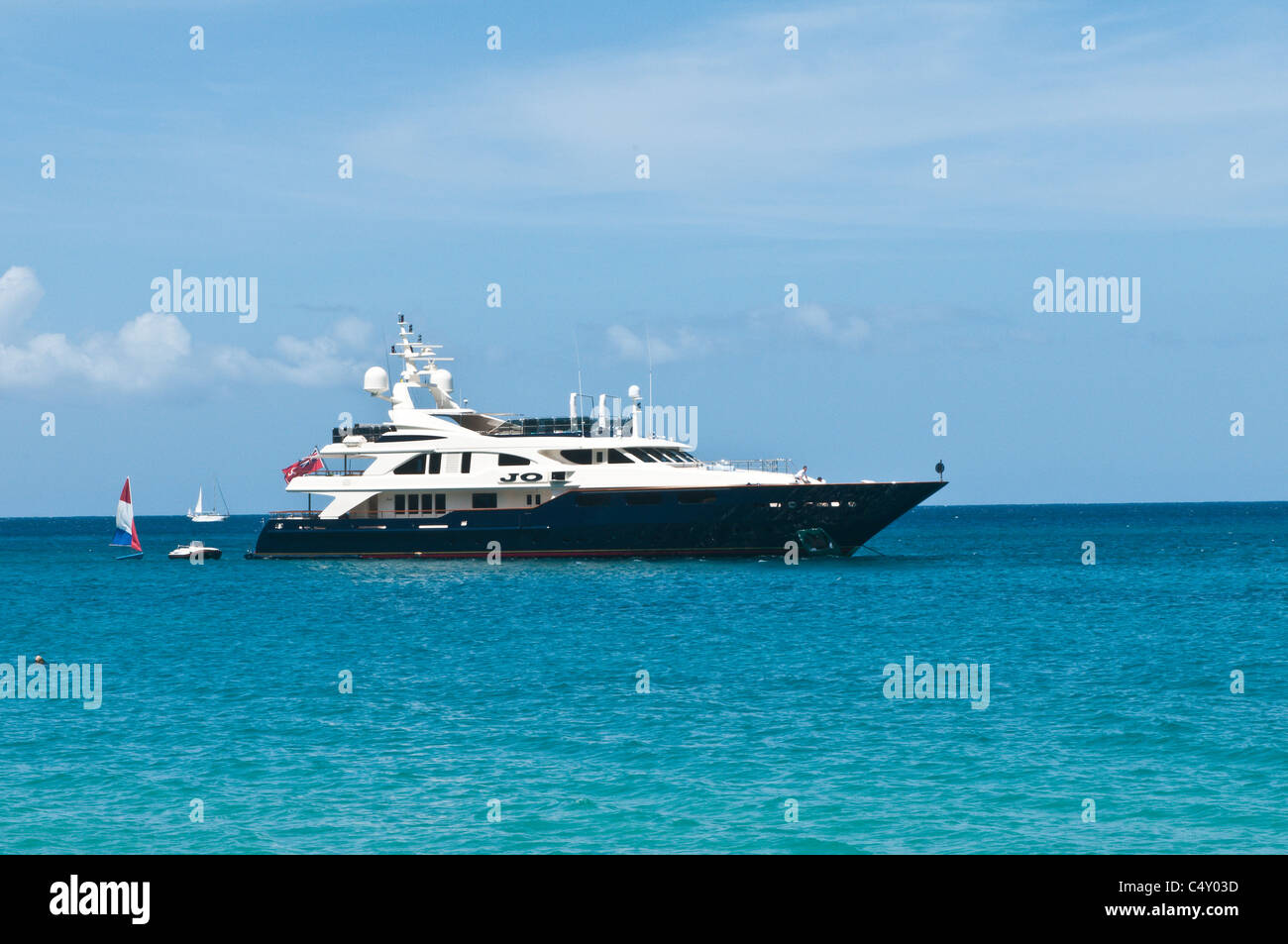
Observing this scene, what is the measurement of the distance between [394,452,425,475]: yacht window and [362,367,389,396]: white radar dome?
4.89 meters

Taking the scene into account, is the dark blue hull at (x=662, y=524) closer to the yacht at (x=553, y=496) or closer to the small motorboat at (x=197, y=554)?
the yacht at (x=553, y=496)

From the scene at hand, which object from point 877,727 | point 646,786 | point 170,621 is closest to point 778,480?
point 170,621

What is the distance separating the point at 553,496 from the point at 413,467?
6715 mm

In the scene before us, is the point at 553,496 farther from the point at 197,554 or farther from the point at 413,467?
the point at 197,554

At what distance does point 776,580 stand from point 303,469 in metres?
23.7

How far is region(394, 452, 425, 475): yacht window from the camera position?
5817 cm

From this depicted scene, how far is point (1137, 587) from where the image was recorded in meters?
51.2

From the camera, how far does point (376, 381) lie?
61.4 metres

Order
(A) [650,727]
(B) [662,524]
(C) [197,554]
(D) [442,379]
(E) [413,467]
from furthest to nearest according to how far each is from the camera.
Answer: (C) [197,554] < (D) [442,379] < (E) [413,467] < (B) [662,524] < (A) [650,727]

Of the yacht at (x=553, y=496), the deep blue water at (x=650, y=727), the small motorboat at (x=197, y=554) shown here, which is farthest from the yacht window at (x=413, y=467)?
the small motorboat at (x=197, y=554)

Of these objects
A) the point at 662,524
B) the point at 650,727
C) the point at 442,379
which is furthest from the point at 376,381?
the point at 650,727

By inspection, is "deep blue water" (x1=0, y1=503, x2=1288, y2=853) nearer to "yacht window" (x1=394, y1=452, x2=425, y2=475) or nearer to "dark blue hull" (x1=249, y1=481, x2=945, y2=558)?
"dark blue hull" (x1=249, y1=481, x2=945, y2=558)

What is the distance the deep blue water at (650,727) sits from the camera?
51.0 feet
